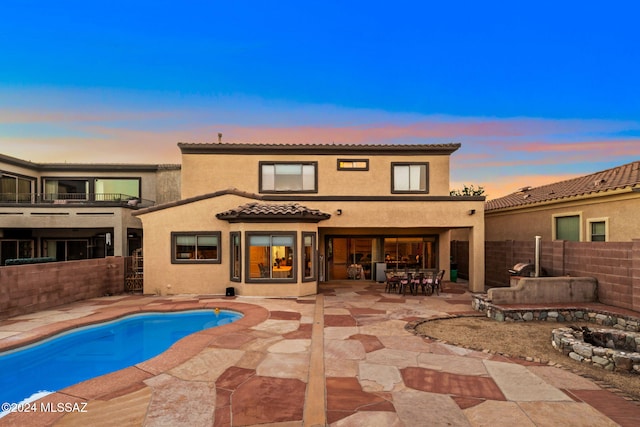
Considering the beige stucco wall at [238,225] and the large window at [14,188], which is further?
the large window at [14,188]

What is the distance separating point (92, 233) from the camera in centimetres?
2175

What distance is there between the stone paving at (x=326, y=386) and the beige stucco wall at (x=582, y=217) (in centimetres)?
1016

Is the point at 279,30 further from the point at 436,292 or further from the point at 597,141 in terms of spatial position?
the point at 597,141

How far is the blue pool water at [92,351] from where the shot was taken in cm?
647

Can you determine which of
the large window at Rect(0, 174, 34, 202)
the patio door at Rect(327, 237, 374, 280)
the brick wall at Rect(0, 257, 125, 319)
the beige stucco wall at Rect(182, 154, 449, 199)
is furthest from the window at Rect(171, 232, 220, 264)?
the large window at Rect(0, 174, 34, 202)

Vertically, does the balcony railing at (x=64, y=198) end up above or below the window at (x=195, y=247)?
above

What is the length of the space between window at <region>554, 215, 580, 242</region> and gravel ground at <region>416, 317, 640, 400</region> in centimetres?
704

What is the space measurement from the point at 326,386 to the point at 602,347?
728 cm

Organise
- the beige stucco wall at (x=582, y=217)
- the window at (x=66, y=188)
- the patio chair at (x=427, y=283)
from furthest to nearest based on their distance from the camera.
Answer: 1. the window at (x=66, y=188)
2. the patio chair at (x=427, y=283)
3. the beige stucco wall at (x=582, y=217)

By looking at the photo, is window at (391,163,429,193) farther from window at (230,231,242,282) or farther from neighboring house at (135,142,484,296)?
window at (230,231,242,282)

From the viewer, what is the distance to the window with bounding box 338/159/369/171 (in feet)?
56.8

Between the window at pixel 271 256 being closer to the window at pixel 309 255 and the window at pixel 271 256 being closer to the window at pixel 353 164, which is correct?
the window at pixel 309 255

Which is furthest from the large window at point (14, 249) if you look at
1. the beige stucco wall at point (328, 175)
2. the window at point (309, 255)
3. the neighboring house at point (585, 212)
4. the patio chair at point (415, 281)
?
the neighboring house at point (585, 212)

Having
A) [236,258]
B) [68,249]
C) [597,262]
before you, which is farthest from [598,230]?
[68,249]
